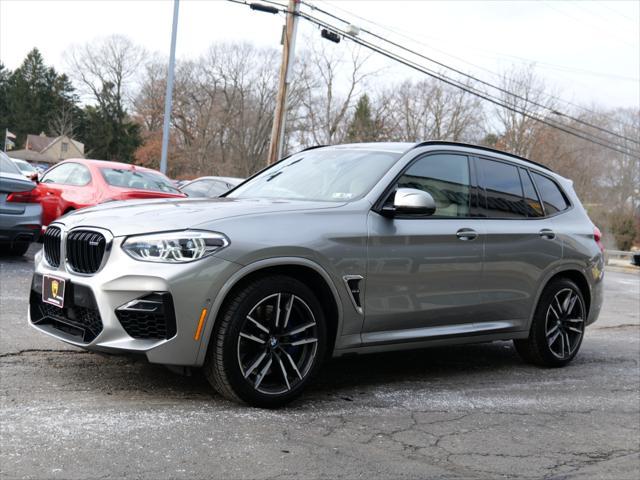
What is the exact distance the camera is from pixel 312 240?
447cm

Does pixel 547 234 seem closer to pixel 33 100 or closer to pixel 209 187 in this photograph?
pixel 209 187

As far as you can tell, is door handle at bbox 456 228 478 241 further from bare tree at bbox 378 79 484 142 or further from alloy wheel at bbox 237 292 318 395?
bare tree at bbox 378 79 484 142

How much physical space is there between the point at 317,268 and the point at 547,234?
2.59 metres

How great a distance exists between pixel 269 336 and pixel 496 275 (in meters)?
2.17

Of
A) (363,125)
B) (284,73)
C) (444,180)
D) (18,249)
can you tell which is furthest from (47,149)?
(444,180)

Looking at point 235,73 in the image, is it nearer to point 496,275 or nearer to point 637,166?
point 637,166

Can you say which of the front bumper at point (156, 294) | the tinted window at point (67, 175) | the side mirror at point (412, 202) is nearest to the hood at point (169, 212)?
the front bumper at point (156, 294)

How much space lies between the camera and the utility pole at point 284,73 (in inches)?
809

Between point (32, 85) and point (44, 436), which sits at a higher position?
point (32, 85)

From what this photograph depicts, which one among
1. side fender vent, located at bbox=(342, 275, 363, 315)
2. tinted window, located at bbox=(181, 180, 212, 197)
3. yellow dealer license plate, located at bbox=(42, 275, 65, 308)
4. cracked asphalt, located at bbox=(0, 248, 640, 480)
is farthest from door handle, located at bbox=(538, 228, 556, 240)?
tinted window, located at bbox=(181, 180, 212, 197)

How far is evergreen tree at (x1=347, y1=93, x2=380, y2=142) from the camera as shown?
59094 millimetres

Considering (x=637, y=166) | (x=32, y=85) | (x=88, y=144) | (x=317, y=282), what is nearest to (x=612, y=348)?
(x=317, y=282)

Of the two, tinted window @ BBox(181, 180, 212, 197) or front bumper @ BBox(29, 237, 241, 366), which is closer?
front bumper @ BBox(29, 237, 241, 366)

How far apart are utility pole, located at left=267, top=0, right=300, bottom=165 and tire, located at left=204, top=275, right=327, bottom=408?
54.1 feet
